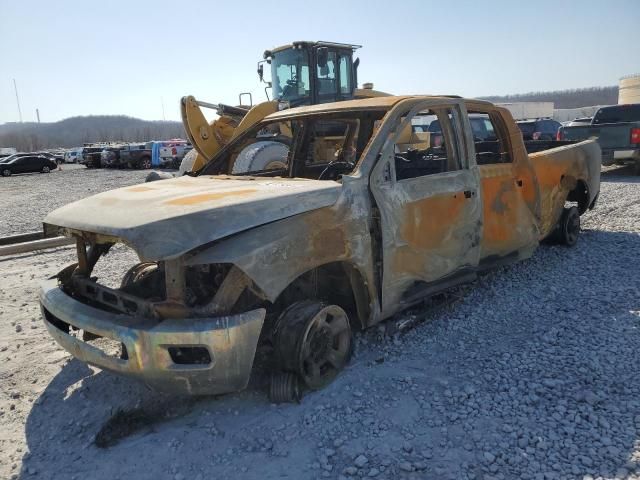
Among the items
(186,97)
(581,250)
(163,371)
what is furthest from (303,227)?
(186,97)

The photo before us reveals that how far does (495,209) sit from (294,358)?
2495 millimetres

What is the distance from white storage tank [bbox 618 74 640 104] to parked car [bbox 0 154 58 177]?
37.9 m

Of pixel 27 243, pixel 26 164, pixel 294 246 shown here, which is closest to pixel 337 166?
pixel 294 246

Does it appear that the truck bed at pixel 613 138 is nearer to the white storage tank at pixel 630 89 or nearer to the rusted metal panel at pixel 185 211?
the rusted metal panel at pixel 185 211

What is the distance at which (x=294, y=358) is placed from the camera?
3070mm

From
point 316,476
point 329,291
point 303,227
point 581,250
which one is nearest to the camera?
point 316,476

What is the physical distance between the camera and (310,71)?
399 inches

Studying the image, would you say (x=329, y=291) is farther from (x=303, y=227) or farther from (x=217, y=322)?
(x=217, y=322)

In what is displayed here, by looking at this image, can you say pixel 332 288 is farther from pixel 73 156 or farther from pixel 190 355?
pixel 73 156

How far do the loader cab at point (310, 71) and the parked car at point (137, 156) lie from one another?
21.9 m

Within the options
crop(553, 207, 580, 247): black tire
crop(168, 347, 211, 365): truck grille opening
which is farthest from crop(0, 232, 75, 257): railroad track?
crop(553, 207, 580, 247): black tire

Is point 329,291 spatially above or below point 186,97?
below

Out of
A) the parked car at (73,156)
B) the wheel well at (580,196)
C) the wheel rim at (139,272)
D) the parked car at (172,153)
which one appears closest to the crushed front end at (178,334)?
the wheel rim at (139,272)

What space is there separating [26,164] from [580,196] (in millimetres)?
34920
